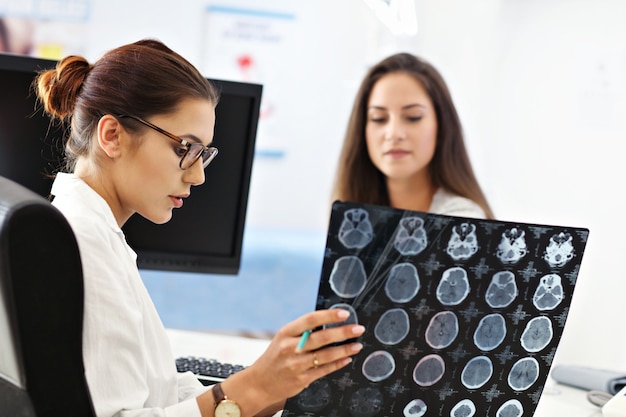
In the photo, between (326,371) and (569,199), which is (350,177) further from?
(569,199)

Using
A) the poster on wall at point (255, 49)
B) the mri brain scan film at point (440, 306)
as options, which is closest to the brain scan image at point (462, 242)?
the mri brain scan film at point (440, 306)

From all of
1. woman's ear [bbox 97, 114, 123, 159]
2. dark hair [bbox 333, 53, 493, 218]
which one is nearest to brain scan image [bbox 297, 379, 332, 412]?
woman's ear [bbox 97, 114, 123, 159]

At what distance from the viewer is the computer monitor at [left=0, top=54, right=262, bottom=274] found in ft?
5.65

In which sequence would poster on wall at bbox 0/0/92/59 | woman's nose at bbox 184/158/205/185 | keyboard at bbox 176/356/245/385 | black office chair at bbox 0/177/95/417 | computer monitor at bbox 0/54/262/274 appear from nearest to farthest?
1. black office chair at bbox 0/177/95/417
2. woman's nose at bbox 184/158/205/185
3. keyboard at bbox 176/356/245/385
4. computer monitor at bbox 0/54/262/274
5. poster on wall at bbox 0/0/92/59

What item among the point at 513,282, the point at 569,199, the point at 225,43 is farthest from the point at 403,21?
the point at 225,43

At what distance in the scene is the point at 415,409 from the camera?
1.11 m

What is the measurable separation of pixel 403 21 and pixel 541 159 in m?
2.10

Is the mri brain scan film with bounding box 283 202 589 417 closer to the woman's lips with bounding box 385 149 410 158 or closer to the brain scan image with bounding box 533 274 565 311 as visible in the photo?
the brain scan image with bounding box 533 274 565 311

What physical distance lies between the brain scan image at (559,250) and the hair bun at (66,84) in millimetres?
759

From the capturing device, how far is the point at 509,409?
117 centimetres

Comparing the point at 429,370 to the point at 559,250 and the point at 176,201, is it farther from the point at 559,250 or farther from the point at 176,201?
the point at 176,201

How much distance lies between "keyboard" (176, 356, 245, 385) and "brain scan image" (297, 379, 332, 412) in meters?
0.50

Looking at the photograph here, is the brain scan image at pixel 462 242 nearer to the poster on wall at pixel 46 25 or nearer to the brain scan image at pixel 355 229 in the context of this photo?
the brain scan image at pixel 355 229

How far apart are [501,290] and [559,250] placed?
0.32ft
